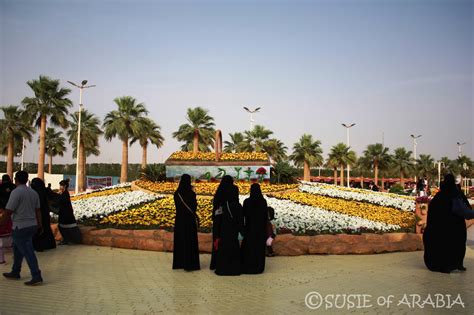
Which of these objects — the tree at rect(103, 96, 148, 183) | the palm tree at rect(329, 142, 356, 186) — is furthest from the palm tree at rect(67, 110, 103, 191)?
the palm tree at rect(329, 142, 356, 186)

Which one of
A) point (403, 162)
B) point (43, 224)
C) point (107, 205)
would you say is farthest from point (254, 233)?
point (403, 162)

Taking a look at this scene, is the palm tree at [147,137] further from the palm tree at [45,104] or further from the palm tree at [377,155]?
the palm tree at [377,155]

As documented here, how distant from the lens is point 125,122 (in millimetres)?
41594

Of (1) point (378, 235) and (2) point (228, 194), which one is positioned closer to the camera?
(2) point (228, 194)

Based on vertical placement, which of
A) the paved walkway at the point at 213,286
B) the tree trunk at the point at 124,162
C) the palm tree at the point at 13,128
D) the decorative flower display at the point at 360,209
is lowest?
the paved walkway at the point at 213,286

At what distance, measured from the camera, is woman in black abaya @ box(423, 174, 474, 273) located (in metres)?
8.77

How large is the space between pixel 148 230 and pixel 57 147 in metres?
50.1

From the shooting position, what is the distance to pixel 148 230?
10938 millimetres

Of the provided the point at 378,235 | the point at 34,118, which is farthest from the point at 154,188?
the point at 34,118

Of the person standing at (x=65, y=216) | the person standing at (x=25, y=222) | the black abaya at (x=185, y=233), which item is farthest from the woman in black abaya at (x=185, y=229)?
the person standing at (x=65, y=216)

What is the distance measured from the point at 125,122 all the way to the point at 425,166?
52.1m

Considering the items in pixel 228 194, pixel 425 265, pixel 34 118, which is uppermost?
pixel 34 118

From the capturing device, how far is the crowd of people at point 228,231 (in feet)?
27.3

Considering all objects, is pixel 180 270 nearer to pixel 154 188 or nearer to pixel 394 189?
pixel 154 188
